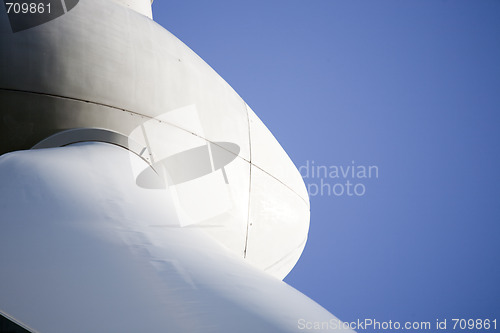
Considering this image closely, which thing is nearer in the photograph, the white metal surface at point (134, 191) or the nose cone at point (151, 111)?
the white metal surface at point (134, 191)

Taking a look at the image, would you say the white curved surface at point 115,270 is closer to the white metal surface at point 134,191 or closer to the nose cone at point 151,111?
the white metal surface at point 134,191

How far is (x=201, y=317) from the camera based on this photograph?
5.03 feet

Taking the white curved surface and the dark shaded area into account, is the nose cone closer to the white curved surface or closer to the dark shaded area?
the white curved surface

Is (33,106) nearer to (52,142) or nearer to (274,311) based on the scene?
(52,142)

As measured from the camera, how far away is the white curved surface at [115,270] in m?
1.52

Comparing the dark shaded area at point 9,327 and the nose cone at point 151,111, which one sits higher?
the nose cone at point 151,111

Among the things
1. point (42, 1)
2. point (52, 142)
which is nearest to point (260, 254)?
point (52, 142)

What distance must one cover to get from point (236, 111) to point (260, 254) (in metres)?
1.70

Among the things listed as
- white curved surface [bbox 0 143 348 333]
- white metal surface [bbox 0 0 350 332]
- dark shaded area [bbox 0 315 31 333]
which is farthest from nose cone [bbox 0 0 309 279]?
dark shaded area [bbox 0 315 31 333]

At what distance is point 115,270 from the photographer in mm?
1743

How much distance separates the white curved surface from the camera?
60.0 inches

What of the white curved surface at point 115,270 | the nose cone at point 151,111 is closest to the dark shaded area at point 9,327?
the white curved surface at point 115,270

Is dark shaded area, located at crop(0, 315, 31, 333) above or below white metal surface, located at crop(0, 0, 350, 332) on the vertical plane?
below

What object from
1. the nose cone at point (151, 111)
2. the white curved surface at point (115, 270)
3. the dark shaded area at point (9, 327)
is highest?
the nose cone at point (151, 111)
